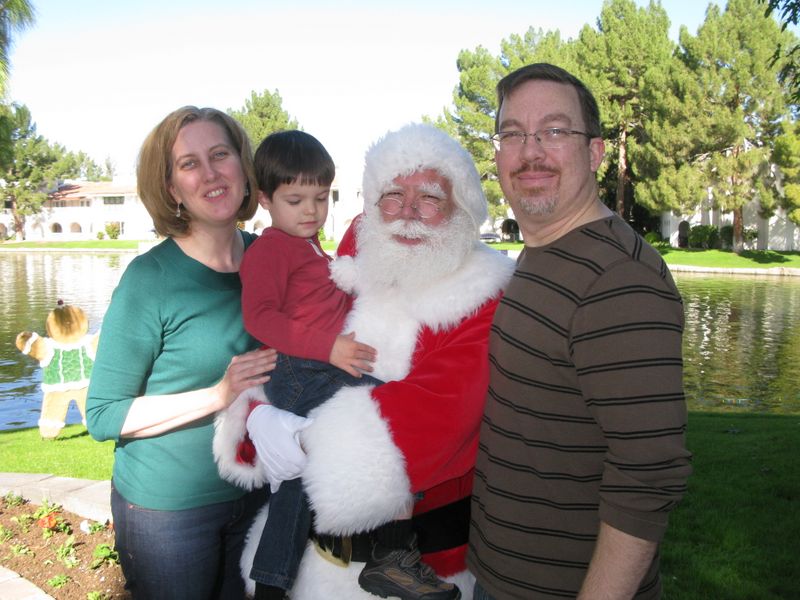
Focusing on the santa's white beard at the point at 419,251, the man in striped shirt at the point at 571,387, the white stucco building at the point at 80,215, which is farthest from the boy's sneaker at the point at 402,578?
the white stucco building at the point at 80,215

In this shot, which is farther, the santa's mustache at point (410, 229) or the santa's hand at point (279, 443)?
the santa's mustache at point (410, 229)

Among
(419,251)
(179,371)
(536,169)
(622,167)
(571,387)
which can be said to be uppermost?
(622,167)

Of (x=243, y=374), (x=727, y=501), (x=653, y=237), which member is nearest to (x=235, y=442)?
(x=243, y=374)

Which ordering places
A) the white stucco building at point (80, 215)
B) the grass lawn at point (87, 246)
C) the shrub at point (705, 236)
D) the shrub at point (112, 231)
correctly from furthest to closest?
the white stucco building at point (80, 215) → the shrub at point (112, 231) → the grass lawn at point (87, 246) → the shrub at point (705, 236)

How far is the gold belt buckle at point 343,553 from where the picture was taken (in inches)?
86.8

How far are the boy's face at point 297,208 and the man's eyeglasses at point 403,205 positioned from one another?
1.47 feet

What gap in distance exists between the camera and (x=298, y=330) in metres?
2.43

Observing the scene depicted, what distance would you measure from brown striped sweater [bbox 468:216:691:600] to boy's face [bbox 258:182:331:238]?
1.06m

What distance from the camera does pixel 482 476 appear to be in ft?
6.89

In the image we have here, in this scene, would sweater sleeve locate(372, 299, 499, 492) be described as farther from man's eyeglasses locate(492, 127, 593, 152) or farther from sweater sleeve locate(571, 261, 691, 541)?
man's eyeglasses locate(492, 127, 593, 152)

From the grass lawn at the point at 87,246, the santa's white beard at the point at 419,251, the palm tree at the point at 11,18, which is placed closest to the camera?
the santa's white beard at the point at 419,251

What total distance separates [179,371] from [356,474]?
0.85m

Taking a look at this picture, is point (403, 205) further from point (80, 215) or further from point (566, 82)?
point (80, 215)

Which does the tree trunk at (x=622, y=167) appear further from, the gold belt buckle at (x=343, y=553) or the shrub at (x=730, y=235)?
the gold belt buckle at (x=343, y=553)
